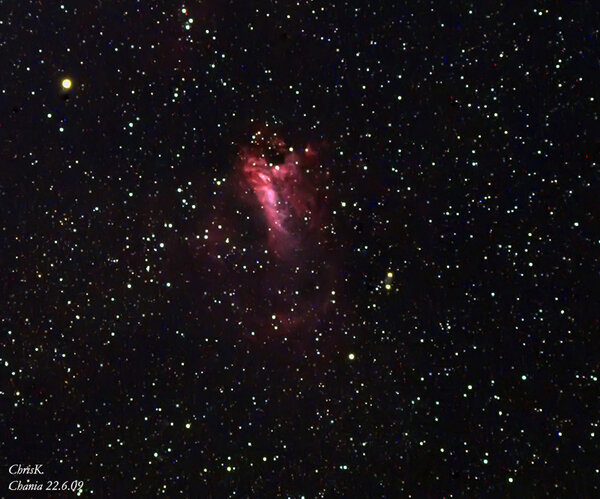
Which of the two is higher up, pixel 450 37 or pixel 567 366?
pixel 450 37

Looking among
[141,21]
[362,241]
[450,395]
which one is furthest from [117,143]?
[450,395]

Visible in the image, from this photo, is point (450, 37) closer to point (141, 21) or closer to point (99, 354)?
point (141, 21)

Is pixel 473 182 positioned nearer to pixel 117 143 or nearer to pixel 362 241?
pixel 362 241

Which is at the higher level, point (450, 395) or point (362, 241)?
point (362, 241)

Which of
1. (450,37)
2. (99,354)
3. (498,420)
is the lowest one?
(498,420)

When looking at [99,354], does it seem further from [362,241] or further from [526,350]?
[526,350]

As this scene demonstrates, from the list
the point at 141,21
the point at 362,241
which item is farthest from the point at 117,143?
the point at 362,241

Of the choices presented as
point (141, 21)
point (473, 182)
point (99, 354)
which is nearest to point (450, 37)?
point (473, 182)
